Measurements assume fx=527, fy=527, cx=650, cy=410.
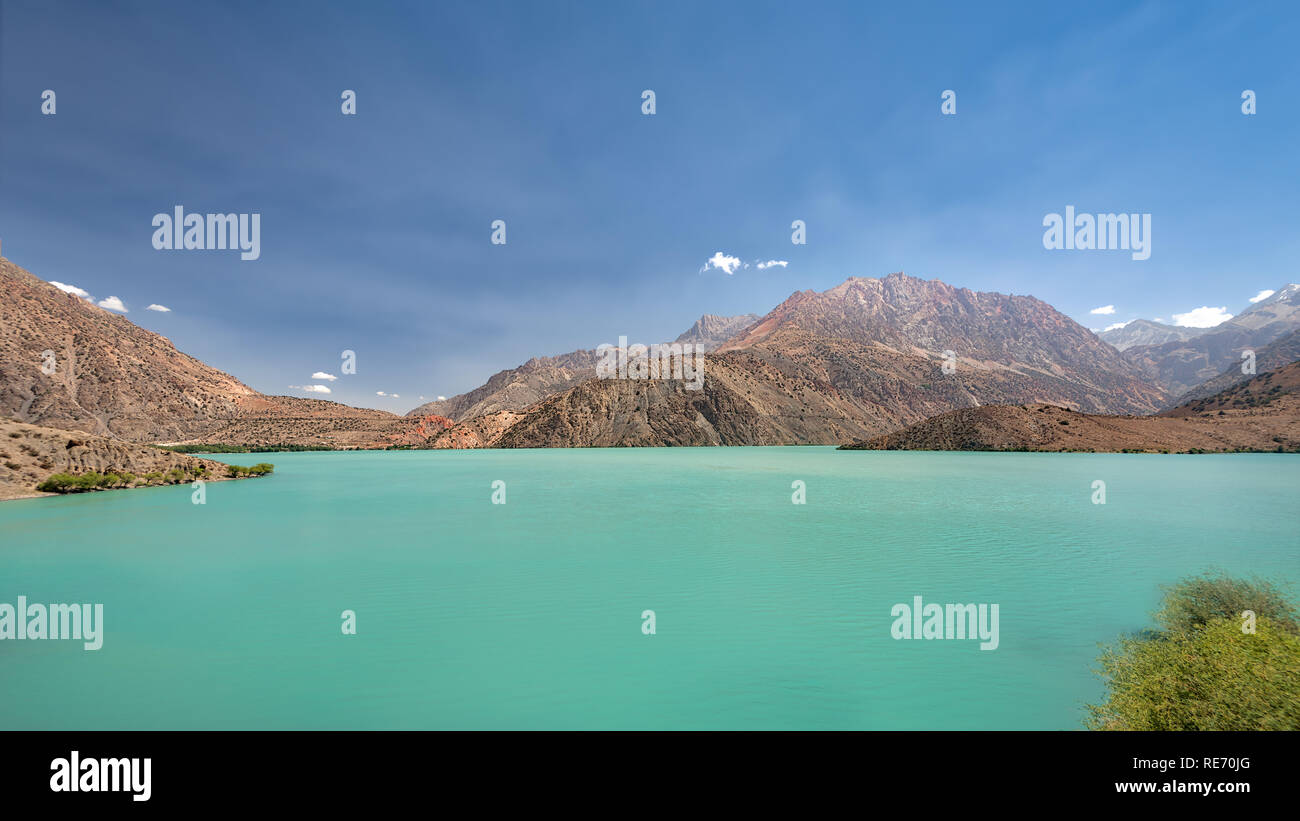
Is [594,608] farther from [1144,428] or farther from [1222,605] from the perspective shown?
[1144,428]

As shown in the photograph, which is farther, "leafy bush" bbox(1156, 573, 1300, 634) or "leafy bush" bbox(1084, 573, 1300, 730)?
"leafy bush" bbox(1156, 573, 1300, 634)

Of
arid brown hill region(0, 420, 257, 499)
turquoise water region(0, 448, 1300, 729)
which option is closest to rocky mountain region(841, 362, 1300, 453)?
turquoise water region(0, 448, 1300, 729)

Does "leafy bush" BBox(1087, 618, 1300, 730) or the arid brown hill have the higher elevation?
the arid brown hill

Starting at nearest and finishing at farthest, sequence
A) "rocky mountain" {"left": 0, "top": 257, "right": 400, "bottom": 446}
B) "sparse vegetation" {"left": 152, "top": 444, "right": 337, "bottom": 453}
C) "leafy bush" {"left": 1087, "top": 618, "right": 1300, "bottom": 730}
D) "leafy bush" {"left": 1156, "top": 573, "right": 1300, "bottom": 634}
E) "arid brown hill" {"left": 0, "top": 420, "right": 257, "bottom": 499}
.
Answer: "leafy bush" {"left": 1087, "top": 618, "right": 1300, "bottom": 730} → "leafy bush" {"left": 1156, "top": 573, "right": 1300, "bottom": 634} → "arid brown hill" {"left": 0, "top": 420, "right": 257, "bottom": 499} → "rocky mountain" {"left": 0, "top": 257, "right": 400, "bottom": 446} → "sparse vegetation" {"left": 152, "top": 444, "right": 337, "bottom": 453}

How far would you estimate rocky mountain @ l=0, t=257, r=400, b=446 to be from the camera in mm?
102688

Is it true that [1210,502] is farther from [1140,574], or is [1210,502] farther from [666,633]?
[666,633]

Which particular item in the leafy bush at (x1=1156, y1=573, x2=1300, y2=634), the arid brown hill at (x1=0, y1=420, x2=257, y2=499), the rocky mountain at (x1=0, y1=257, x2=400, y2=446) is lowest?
the leafy bush at (x1=1156, y1=573, x2=1300, y2=634)

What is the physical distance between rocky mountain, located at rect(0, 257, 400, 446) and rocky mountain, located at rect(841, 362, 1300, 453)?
154 metres

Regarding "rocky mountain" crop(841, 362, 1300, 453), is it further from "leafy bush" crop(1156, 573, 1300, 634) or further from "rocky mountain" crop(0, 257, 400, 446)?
"rocky mountain" crop(0, 257, 400, 446)

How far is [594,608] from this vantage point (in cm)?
1336

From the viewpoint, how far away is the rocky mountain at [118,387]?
337ft

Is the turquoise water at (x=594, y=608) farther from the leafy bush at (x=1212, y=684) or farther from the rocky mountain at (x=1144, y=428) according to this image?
the rocky mountain at (x=1144, y=428)

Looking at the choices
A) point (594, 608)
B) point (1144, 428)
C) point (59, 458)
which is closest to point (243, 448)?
point (59, 458)
